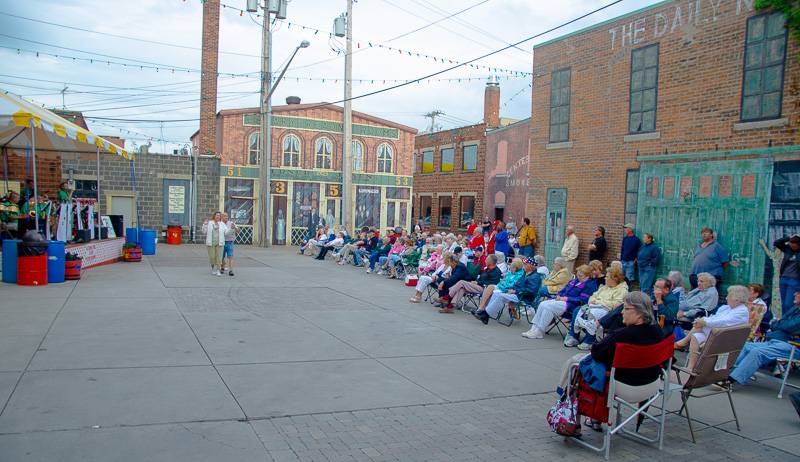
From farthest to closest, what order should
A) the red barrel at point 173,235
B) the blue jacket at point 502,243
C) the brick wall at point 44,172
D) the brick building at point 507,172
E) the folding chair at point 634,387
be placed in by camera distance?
1. the red barrel at point 173,235
2. the brick building at point 507,172
3. the brick wall at point 44,172
4. the blue jacket at point 502,243
5. the folding chair at point 634,387

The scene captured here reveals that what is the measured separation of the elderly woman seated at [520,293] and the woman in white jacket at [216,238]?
7.54m

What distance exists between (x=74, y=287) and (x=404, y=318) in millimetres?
6817

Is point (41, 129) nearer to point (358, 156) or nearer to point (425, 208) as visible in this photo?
point (358, 156)

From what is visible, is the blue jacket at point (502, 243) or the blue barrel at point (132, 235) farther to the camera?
the blue barrel at point (132, 235)

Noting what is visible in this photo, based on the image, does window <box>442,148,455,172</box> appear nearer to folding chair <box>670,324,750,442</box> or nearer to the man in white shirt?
the man in white shirt

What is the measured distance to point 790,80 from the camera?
1027cm

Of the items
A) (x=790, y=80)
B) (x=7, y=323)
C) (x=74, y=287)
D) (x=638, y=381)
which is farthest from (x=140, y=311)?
(x=790, y=80)

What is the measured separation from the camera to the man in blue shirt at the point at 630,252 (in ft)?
41.6

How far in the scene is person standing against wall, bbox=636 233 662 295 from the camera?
12266 millimetres

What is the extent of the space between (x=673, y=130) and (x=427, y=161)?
68.7 feet

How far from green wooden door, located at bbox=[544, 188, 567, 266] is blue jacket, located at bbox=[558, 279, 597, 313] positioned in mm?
6030

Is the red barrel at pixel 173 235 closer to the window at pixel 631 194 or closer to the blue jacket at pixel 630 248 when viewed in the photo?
the window at pixel 631 194

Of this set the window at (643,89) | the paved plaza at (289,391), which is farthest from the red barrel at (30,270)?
the window at (643,89)

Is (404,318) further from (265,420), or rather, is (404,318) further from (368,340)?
(265,420)
